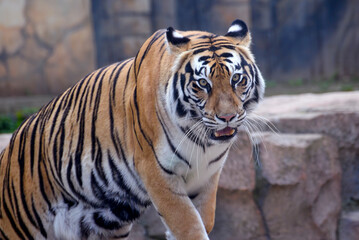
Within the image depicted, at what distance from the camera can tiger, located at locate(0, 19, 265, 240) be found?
7.55ft

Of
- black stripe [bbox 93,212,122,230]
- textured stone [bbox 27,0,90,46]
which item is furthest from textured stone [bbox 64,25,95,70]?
black stripe [bbox 93,212,122,230]

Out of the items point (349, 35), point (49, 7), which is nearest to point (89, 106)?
point (49, 7)

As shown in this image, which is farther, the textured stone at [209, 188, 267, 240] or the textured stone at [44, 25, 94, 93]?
the textured stone at [44, 25, 94, 93]

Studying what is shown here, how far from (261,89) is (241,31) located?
279mm

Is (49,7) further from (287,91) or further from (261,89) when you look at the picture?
(261,89)

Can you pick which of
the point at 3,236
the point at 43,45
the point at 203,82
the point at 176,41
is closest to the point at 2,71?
the point at 43,45

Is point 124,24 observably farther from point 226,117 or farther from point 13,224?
point 226,117

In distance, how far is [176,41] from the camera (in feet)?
7.67

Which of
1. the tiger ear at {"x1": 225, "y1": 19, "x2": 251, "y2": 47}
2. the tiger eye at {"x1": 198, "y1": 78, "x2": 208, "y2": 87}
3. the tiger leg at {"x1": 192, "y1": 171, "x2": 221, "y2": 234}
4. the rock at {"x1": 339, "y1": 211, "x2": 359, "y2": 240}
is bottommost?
the rock at {"x1": 339, "y1": 211, "x2": 359, "y2": 240}

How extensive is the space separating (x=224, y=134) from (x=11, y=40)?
5.44 m

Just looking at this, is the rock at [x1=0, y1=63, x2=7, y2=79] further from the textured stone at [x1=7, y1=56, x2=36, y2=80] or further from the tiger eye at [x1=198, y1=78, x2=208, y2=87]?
the tiger eye at [x1=198, y1=78, x2=208, y2=87]

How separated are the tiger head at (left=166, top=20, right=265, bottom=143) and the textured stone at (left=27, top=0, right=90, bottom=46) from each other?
201 inches

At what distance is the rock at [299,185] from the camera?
11.7ft

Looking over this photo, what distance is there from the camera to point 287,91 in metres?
7.59
